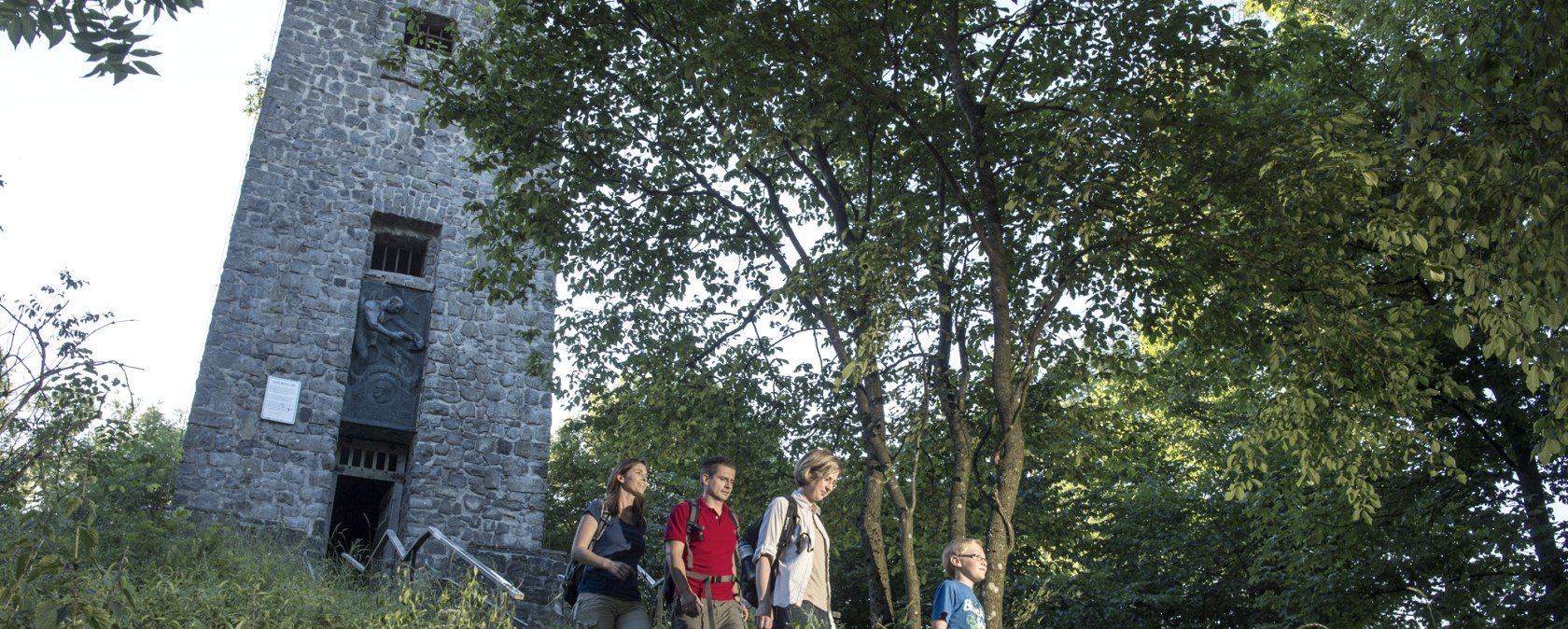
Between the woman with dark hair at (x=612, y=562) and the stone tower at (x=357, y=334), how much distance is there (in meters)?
7.90

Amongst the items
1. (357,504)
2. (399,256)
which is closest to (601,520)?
(399,256)

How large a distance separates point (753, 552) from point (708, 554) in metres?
0.27

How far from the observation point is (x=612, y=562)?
5988 millimetres

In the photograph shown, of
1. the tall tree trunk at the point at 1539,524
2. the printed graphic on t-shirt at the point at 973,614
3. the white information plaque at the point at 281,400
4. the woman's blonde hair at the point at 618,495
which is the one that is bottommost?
the printed graphic on t-shirt at the point at 973,614

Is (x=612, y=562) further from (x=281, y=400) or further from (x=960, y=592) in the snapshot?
(x=281, y=400)

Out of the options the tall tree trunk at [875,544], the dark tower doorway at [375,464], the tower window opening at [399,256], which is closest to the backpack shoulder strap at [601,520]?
the tall tree trunk at [875,544]

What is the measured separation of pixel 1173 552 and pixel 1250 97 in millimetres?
10562

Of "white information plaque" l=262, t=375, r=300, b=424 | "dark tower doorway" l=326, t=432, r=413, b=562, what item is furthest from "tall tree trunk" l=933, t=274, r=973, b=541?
"white information plaque" l=262, t=375, r=300, b=424

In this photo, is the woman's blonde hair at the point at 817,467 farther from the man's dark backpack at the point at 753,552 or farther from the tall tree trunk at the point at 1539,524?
the tall tree trunk at the point at 1539,524

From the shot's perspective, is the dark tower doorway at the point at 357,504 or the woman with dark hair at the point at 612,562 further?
the dark tower doorway at the point at 357,504

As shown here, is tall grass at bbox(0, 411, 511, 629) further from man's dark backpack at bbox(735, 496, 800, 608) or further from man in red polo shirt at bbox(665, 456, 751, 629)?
man's dark backpack at bbox(735, 496, 800, 608)

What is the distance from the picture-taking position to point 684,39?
10.3 meters

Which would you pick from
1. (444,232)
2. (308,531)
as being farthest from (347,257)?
(308,531)

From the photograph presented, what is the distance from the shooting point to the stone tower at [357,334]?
14.2 metres
